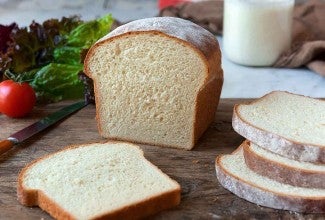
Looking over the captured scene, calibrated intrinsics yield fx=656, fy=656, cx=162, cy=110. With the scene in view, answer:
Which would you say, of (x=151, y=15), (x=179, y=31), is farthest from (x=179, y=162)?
(x=151, y=15)

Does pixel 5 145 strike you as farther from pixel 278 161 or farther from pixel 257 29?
pixel 257 29

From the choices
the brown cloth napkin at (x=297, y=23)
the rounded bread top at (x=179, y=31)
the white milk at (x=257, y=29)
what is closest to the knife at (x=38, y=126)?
the rounded bread top at (x=179, y=31)

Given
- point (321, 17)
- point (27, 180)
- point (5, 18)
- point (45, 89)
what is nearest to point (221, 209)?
point (27, 180)

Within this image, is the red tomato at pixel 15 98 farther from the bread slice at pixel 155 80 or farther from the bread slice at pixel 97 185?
the bread slice at pixel 97 185

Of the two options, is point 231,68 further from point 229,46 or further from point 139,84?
point 139,84

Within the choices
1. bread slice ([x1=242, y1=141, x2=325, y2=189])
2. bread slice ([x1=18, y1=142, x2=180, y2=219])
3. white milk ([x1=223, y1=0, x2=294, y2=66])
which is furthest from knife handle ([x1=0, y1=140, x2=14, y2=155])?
white milk ([x1=223, y1=0, x2=294, y2=66])

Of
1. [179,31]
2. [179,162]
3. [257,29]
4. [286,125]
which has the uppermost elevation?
[179,31]

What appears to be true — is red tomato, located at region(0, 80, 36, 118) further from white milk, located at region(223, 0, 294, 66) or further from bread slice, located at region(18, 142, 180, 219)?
white milk, located at region(223, 0, 294, 66)
